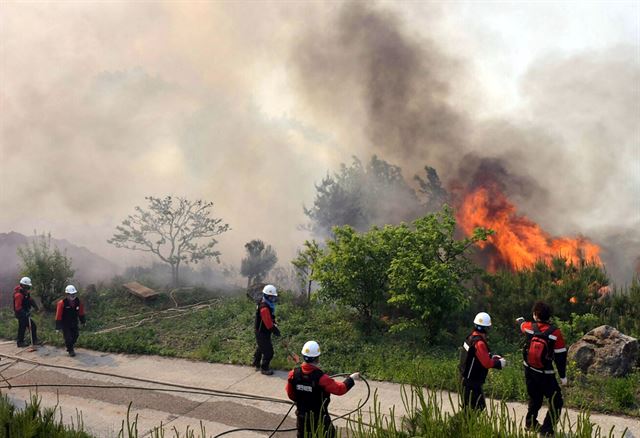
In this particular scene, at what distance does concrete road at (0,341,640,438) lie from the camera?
7.69 m

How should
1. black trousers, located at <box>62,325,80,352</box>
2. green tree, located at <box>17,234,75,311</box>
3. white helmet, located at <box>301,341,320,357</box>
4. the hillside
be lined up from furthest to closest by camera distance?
the hillside, green tree, located at <box>17,234,75,311</box>, black trousers, located at <box>62,325,80,352</box>, white helmet, located at <box>301,341,320,357</box>

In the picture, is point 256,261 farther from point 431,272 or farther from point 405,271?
point 431,272

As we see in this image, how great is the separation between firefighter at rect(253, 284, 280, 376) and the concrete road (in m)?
0.31

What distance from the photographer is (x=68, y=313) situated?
11.3 m

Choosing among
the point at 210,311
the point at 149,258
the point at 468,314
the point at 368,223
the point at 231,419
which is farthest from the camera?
the point at 149,258

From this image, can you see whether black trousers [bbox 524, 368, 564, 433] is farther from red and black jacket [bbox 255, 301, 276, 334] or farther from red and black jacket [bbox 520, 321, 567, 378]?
red and black jacket [bbox 255, 301, 276, 334]

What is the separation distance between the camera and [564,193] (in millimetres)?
21484

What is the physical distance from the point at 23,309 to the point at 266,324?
6.16 meters

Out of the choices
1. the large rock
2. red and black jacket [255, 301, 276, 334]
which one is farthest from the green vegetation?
the large rock

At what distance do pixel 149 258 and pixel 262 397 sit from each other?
14.4m

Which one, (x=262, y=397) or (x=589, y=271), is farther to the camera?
(x=589, y=271)

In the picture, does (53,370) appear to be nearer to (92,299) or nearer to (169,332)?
(169,332)

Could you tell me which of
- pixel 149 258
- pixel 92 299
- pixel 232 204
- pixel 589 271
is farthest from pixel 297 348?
pixel 232 204

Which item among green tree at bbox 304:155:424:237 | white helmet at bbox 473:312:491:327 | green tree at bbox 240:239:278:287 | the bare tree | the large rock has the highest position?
green tree at bbox 304:155:424:237
